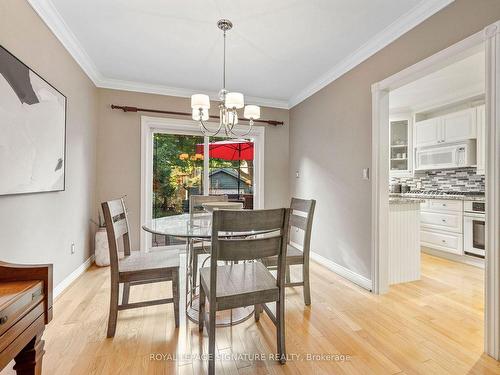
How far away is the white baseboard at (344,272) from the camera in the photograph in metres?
2.60

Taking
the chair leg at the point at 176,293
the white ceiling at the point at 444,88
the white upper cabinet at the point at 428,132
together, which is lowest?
the chair leg at the point at 176,293

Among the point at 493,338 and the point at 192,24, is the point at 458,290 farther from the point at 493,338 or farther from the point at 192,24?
the point at 192,24

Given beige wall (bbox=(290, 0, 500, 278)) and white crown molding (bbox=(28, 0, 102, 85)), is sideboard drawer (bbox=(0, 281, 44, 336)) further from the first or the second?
beige wall (bbox=(290, 0, 500, 278))

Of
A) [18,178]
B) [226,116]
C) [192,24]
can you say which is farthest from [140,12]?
[18,178]

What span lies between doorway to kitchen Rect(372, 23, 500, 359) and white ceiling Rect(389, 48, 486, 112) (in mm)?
290

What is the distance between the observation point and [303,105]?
3844 mm

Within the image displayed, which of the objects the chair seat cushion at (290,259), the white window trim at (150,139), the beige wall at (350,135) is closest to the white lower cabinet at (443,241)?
the beige wall at (350,135)

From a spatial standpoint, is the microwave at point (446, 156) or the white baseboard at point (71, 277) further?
the microwave at point (446, 156)

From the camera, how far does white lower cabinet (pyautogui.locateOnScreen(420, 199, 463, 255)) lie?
345cm

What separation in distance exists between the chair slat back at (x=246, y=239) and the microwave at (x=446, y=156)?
12.3 ft

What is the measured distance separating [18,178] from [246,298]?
1720 mm

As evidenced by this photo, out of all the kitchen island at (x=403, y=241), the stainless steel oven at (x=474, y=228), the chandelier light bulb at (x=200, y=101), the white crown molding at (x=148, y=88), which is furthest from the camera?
the white crown molding at (x=148, y=88)

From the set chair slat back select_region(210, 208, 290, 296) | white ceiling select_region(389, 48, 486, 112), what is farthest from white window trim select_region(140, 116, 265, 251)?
chair slat back select_region(210, 208, 290, 296)

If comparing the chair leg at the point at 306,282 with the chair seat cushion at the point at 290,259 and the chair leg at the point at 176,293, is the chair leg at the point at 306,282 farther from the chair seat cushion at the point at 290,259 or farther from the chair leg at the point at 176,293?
the chair leg at the point at 176,293
